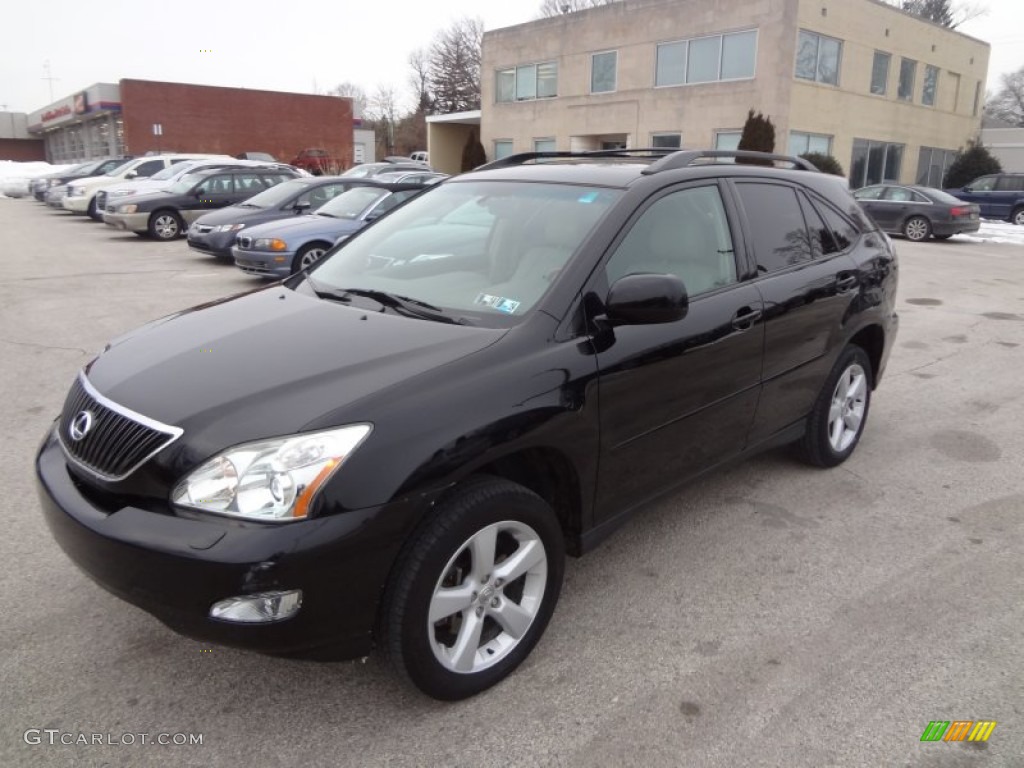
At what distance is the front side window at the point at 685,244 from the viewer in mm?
3162

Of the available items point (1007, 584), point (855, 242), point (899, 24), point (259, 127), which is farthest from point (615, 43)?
point (1007, 584)

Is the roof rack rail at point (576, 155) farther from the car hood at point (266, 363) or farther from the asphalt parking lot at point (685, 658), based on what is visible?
the asphalt parking lot at point (685, 658)

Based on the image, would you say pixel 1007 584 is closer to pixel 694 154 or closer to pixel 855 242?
pixel 855 242

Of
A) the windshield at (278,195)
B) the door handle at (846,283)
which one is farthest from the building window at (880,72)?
the door handle at (846,283)

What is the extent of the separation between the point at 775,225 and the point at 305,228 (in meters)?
7.93

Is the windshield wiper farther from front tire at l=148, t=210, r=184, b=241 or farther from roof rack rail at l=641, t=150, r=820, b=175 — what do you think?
front tire at l=148, t=210, r=184, b=241

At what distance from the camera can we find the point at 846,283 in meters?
4.32

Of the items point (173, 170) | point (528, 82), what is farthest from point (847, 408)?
point (528, 82)

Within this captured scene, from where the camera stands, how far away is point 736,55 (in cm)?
2666

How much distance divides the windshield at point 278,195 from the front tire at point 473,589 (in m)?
11.1

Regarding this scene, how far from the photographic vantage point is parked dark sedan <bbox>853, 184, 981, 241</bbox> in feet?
61.0

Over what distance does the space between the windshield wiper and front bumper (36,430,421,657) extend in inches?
35.0

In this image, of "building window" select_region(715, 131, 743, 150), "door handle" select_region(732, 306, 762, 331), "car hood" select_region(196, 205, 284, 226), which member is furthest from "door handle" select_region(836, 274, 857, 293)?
"building window" select_region(715, 131, 743, 150)

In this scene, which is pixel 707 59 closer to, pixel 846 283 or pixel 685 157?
pixel 846 283
